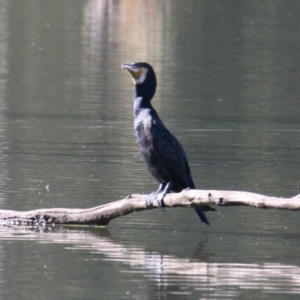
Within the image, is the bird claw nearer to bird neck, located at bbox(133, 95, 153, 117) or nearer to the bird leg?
the bird leg

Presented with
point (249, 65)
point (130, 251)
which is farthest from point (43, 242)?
point (249, 65)

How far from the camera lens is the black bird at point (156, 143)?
29.0 feet

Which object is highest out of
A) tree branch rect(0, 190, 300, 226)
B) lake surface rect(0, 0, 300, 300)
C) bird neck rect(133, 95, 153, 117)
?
bird neck rect(133, 95, 153, 117)

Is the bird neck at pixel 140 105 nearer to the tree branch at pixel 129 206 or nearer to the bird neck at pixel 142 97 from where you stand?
the bird neck at pixel 142 97

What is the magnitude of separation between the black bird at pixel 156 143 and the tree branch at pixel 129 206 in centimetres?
30

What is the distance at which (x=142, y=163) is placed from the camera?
12.4 metres

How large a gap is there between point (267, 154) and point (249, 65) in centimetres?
1189

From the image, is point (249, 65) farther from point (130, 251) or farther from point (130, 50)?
point (130, 251)

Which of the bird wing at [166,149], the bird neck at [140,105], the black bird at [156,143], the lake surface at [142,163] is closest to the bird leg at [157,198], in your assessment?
the black bird at [156,143]

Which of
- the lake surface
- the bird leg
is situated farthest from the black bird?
the lake surface

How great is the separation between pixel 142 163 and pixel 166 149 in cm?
359

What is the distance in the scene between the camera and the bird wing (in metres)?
8.83

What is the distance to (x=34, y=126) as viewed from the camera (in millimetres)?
15406

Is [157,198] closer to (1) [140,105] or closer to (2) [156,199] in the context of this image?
(2) [156,199]
